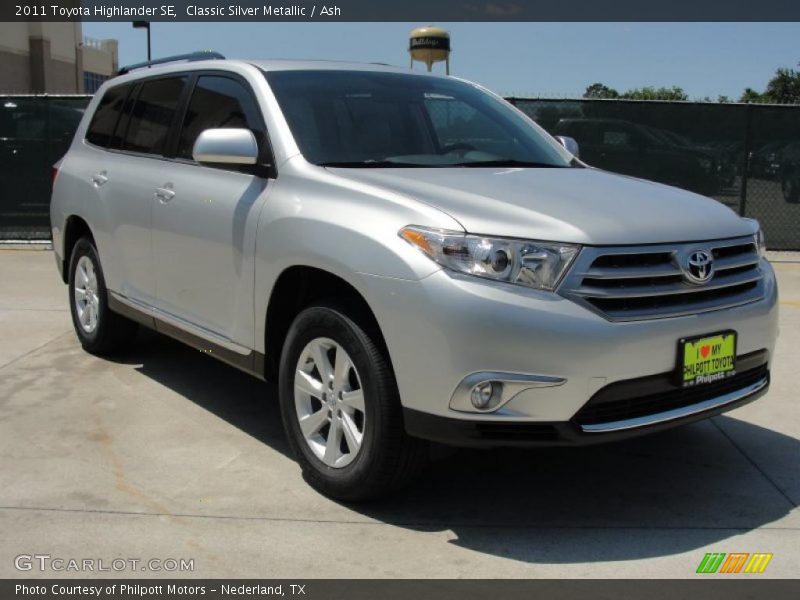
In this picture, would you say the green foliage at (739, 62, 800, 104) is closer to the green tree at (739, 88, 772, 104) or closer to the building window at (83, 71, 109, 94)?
the green tree at (739, 88, 772, 104)

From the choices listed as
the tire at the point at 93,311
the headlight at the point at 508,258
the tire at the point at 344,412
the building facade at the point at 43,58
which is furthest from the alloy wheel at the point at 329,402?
the building facade at the point at 43,58

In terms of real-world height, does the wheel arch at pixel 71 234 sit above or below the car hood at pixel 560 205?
below

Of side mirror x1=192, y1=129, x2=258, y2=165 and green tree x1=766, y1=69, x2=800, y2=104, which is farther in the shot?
green tree x1=766, y1=69, x2=800, y2=104

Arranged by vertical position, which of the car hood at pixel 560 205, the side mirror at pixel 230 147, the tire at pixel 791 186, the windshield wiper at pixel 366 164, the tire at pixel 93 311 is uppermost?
the side mirror at pixel 230 147

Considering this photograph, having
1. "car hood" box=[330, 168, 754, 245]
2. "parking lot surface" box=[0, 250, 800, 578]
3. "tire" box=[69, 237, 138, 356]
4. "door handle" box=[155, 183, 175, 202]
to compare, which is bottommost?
"parking lot surface" box=[0, 250, 800, 578]

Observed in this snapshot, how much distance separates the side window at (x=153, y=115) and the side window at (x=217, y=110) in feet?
0.72

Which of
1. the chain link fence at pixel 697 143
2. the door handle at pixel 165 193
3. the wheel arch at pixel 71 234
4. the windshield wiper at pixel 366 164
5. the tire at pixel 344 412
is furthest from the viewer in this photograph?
the chain link fence at pixel 697 143

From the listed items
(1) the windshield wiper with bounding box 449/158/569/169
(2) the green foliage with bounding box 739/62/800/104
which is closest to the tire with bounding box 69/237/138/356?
(1) the windshield wiper with bounding box 449/158/569/169

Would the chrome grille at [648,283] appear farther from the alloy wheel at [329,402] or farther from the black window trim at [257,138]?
the black window trim at [257,138]

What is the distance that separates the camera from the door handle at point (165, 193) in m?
4.90

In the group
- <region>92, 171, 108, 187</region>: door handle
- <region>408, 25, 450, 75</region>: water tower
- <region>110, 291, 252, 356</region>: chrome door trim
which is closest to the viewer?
<region>110, 291, 252, 356</region>: chrome door trim

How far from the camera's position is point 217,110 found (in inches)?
190

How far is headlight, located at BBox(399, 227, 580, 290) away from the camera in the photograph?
3.32 m
